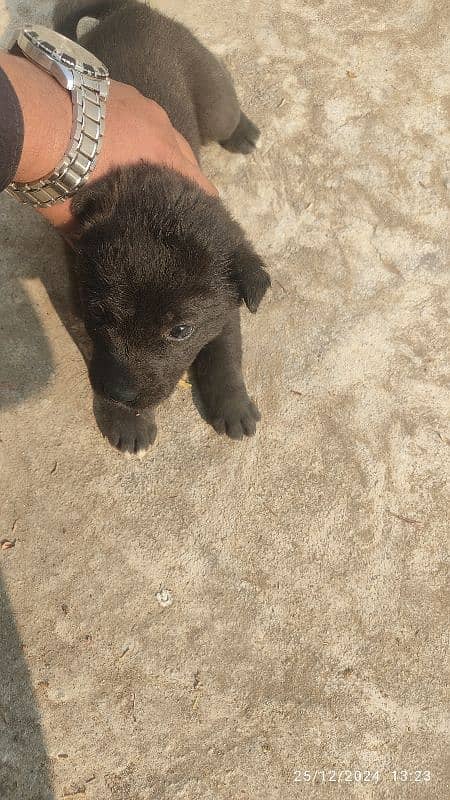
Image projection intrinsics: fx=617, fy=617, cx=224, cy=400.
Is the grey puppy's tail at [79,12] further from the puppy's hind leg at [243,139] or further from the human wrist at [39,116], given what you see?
the human wrist at [39,116]

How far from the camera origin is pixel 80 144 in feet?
7.03

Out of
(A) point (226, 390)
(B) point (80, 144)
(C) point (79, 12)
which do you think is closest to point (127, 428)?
(A) point (226, 390)

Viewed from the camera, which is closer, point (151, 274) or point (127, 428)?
point (151, 274)

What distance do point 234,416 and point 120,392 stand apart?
79 cm

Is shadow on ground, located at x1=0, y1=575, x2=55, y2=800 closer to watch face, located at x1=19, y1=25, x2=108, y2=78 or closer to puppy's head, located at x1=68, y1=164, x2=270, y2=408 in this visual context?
puppy's head, located at x1=68, y1=164, x2=270, y2=408

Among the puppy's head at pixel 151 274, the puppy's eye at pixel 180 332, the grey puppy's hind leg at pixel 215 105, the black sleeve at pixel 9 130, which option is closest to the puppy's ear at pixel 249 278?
the puppy's head at pixel 151 274

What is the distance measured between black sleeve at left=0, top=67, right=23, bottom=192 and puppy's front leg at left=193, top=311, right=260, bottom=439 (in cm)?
117

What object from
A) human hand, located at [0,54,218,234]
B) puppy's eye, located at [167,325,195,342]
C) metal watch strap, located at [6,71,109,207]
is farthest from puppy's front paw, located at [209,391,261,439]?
metal watch strap, located at [6,71,109,207]

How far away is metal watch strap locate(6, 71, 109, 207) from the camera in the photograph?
2.14m

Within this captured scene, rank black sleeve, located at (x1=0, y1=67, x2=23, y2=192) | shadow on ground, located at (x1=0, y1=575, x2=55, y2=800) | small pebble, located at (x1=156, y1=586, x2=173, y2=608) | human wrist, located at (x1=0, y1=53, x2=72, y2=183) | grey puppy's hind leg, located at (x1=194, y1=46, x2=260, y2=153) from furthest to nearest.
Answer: grey puppy's hind leg, located at (x1=194, y1=46, x2=260, y2=153)
small pebble, located at (x1=156, y1=586, x2=173, y2=608)
shadow on ground, located at (x1=0, y1=575, x2=55, y2=800)
human wrist, located at (x1=0, y1=53, x2=72, y2=183)
black sleeve, located at (x1=0, y1=67, x2=23, y2=192)

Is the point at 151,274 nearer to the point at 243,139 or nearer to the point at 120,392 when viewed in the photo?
the point at 120,392

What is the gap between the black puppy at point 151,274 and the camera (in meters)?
2.05
